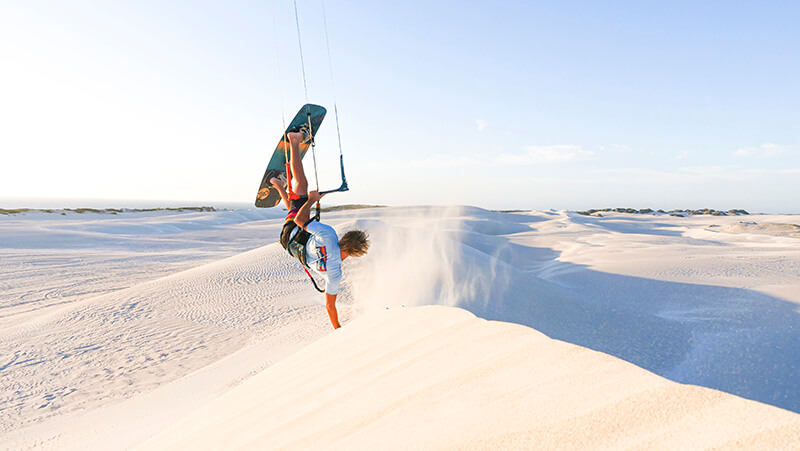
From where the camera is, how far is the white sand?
1675 mm

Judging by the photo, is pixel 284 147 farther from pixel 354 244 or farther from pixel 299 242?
pixel 354 244

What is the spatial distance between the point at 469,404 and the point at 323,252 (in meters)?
2.16

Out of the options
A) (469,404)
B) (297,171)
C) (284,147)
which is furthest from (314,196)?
(469,404)

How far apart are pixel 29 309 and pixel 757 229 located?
2052cm

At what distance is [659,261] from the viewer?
22.6 ft

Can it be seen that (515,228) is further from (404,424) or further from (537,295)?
(404,424)

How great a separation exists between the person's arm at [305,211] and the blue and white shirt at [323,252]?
0.06 m

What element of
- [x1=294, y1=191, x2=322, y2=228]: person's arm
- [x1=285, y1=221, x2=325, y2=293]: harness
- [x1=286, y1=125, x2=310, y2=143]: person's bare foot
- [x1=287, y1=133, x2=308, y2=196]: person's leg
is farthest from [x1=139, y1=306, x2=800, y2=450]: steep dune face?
[x1=286, y1=125, x2=310, y2=143]: person's bare foot

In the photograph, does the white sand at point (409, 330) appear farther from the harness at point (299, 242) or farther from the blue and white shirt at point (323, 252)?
the harness at point (299, 242)

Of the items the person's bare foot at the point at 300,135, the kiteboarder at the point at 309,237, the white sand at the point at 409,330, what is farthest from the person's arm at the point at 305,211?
the white sand at the point at 409,330

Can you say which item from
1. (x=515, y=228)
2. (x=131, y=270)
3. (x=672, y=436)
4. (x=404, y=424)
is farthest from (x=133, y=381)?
(x=515, y=228)

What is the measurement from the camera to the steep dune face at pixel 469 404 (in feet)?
3.64

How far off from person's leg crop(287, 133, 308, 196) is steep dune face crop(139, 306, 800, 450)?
149 centimetres

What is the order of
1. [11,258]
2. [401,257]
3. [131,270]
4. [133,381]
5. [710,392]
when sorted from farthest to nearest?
[11,258] → [131,270] → [401,257] → [133,381] → [710,392]
